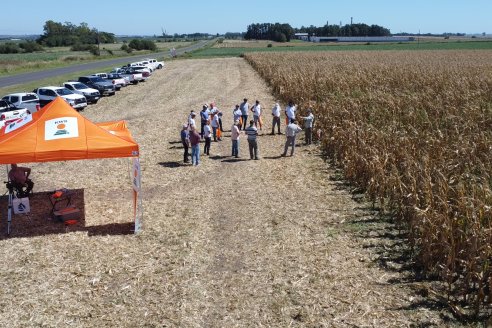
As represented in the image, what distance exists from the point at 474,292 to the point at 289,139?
10.1m

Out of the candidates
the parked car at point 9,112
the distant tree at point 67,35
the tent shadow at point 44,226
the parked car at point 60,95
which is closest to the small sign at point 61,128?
the tent shadow at point 44,226

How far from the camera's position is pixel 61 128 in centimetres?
1067

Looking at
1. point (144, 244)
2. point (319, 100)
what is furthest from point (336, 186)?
point (319, 100)

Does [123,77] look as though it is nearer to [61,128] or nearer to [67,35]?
[61,128]

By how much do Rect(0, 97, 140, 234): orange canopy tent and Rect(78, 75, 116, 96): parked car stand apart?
23.9m

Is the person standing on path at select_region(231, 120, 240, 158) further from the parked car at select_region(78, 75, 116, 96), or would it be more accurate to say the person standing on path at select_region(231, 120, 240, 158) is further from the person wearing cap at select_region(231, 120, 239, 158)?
the parked car at select_region(78, 75, 116, 96)

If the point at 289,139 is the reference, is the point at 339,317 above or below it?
below

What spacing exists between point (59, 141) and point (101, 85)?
83.1 ft

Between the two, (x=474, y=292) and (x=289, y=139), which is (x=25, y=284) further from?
(x=289, y=139)

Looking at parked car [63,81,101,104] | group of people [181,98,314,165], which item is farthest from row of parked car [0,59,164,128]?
group of people [181,98,314,165]

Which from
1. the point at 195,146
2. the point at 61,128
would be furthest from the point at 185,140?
the point at 61,128

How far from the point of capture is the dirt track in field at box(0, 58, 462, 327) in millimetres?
7465

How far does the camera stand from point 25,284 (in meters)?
8.36

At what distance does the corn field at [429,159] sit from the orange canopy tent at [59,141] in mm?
6376
